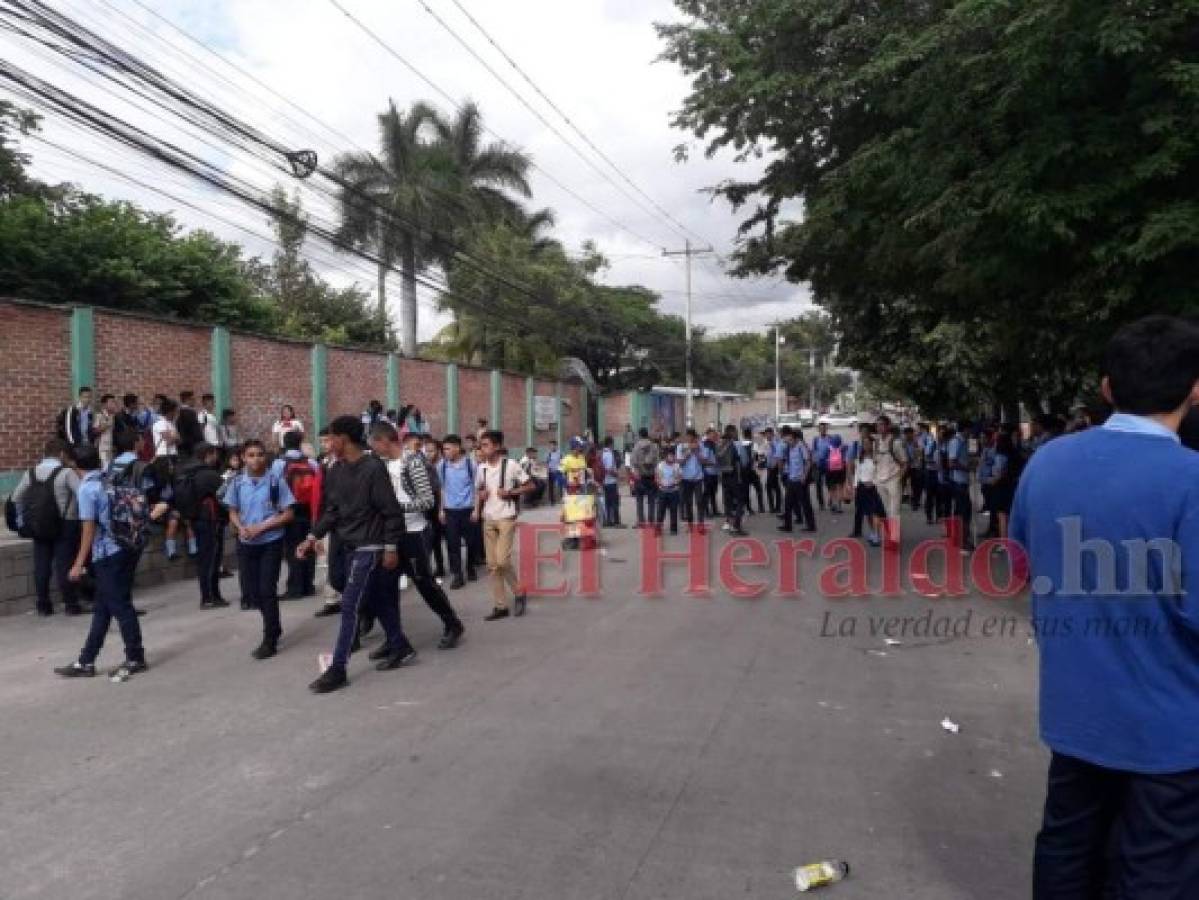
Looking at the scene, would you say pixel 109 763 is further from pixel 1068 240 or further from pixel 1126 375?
pixel 1068 240

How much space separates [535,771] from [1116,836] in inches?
107

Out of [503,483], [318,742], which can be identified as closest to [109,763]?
[318,742]

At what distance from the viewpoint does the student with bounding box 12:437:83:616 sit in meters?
8.31

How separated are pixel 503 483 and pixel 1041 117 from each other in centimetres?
540

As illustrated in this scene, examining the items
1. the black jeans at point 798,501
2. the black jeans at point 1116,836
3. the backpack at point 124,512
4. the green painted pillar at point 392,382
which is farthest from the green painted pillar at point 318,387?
the black jeans at point 1116,836

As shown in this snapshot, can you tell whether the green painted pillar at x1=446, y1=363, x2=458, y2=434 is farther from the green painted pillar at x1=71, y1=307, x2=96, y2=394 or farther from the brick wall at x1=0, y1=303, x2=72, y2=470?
the brick wall at x1=0, y1=303, x2=72, y2=470

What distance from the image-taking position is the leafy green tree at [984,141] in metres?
6.85

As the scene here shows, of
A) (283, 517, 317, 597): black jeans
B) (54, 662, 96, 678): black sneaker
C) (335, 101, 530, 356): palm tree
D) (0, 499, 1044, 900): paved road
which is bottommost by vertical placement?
(0, 499, 1044, 900): paved road

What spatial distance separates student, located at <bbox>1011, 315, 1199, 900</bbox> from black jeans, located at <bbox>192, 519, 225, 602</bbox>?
8159 mm

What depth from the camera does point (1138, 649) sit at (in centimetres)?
224

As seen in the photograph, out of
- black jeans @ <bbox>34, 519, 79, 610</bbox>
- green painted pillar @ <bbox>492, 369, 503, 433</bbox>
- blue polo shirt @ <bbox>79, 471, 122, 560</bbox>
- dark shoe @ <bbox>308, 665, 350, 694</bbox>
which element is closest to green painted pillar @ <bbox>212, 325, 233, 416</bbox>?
black jeans @ <bbox>34, 519, 79, 610</bbox>

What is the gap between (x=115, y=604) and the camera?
6.30m

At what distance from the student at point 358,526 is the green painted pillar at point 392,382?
14.0 meters

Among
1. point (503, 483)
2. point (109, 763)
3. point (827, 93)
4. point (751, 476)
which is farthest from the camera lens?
point (751, 476)
